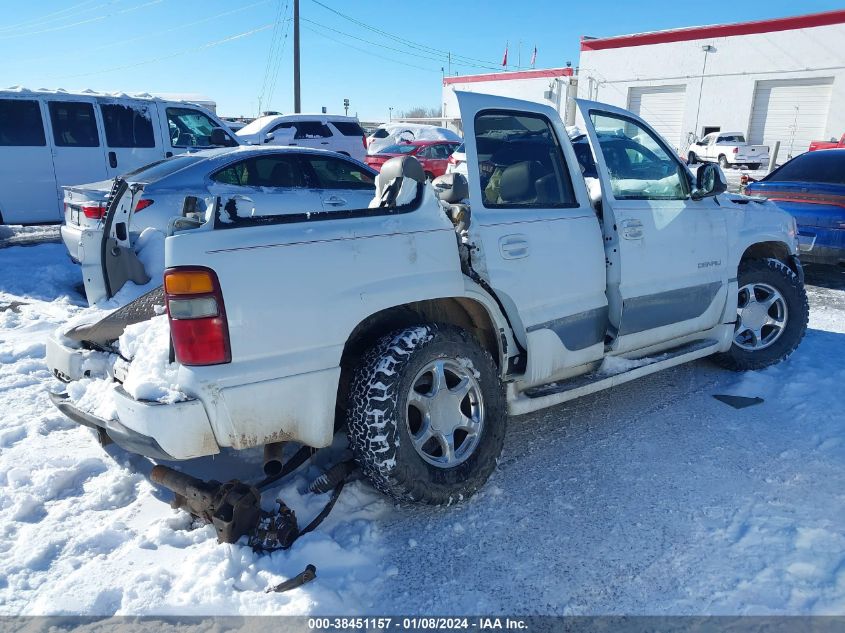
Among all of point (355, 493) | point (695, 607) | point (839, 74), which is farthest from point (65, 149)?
point (839, 74)

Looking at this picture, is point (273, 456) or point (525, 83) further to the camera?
point (525, 83)

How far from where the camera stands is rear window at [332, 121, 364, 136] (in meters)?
16.0

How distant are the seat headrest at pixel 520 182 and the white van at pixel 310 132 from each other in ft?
38.5

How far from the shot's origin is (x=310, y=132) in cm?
1543

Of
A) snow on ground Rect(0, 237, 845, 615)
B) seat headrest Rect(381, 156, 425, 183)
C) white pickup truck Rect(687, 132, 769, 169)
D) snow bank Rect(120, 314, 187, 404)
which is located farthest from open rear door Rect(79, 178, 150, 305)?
white pickup truck Rect(687, 132, 769, 169)

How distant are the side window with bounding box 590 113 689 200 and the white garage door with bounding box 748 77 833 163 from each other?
31.3 metres

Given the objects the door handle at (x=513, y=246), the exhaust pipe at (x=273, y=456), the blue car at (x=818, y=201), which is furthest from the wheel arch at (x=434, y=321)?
the blue car at (x=818, y=201)

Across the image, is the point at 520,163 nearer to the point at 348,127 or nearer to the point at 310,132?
the point at 310,132

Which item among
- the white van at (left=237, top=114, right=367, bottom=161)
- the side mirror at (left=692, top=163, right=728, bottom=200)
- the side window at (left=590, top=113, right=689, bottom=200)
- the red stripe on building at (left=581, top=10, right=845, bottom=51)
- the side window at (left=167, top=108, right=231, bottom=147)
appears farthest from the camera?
the red stripe on building at (left=581, top=10, right=845, bottom=51)

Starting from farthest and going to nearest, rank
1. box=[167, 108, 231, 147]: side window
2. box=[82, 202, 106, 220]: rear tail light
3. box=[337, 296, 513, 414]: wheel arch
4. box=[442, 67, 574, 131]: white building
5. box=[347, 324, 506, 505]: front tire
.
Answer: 1. box=[442, 67, 574, 131]: white building
2. box=[167, 108, 231, 147]: side window
3. box=[82, 202, 106, 220]: rear tail light
4. box=[337, 296, 513, 414]: wheel arch
5. box=[347, 324, 506, 505]: front tire

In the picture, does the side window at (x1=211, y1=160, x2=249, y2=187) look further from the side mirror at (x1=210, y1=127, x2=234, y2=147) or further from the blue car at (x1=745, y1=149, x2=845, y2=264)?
the blue car at (x1=745, y1=149, x2=845, y2=264)

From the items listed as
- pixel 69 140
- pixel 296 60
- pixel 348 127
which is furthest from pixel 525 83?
pixel 69 140

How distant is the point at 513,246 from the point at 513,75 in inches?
1747

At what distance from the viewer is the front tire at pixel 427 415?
285 cm
